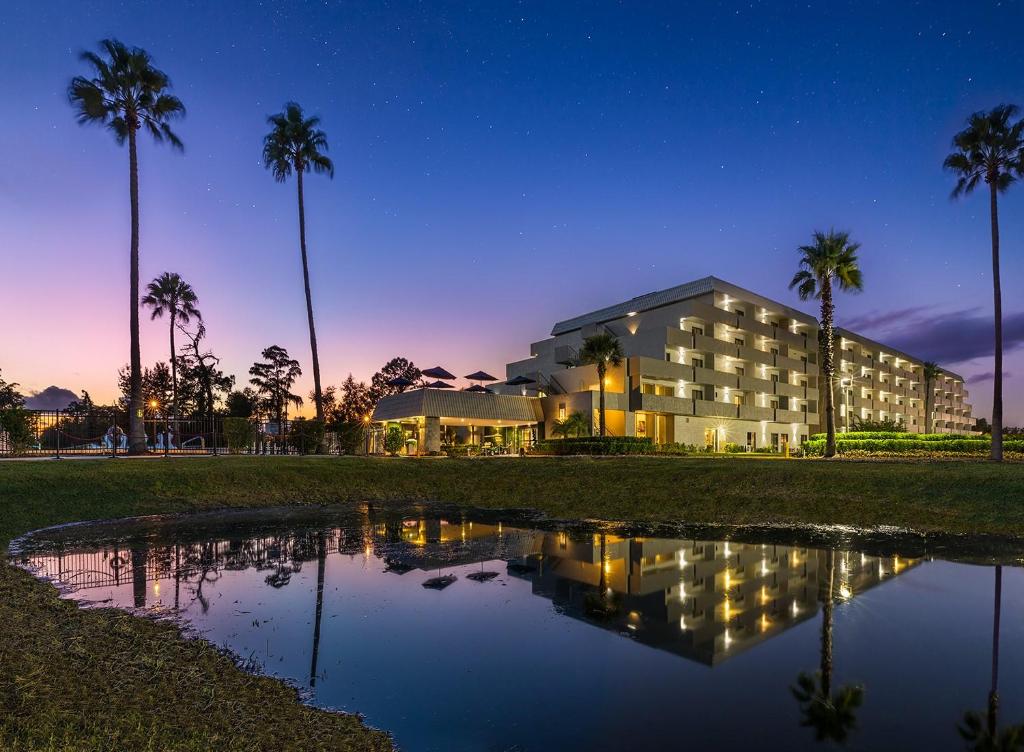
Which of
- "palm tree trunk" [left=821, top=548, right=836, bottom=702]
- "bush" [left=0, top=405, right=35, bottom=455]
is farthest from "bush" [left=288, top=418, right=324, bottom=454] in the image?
"palm tree trunk" [left=821, top=548, right=836, bottom=702]

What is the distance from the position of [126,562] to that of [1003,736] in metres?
15.0

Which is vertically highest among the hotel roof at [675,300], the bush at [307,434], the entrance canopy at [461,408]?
the hotel roof at [675,300]

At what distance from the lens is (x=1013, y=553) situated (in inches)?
529

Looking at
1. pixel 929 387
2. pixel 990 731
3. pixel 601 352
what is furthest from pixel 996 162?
pixel 929 387

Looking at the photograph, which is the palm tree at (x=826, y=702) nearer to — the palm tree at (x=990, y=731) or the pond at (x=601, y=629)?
the pond at (x=601, y=629)

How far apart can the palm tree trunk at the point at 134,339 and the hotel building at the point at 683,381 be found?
1889 centimetres

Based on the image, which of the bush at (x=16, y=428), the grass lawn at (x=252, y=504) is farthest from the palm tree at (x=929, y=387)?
the bush at (x=16, y=428)

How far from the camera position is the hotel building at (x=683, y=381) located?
47.5 m

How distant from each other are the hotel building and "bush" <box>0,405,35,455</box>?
23054mm

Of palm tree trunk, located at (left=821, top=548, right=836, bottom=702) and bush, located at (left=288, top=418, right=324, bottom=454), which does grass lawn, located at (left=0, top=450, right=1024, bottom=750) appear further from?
bush, located at (left=288, top=418, right=324, bottom=454)

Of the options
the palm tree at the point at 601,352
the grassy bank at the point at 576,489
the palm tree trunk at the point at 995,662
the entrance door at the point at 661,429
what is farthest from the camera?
the entrance door at the point at 661,429

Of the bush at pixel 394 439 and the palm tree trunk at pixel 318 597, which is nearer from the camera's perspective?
the palm tree trunk at pixel 318 597

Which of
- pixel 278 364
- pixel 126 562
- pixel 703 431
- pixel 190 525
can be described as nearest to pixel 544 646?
pixel 126 562

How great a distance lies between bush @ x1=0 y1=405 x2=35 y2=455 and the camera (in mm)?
26672
